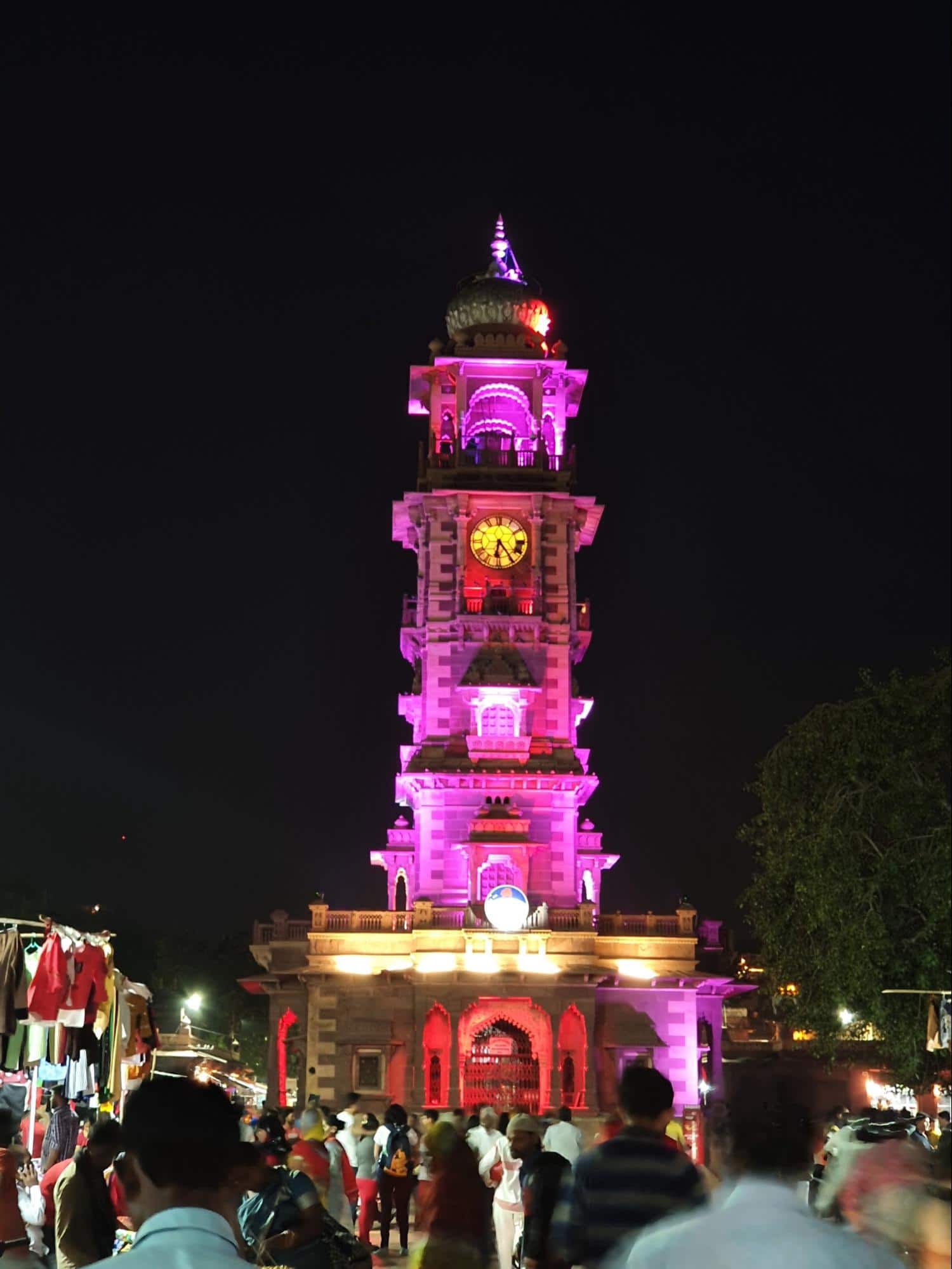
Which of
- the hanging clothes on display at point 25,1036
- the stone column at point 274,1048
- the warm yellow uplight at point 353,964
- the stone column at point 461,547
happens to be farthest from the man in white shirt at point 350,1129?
the stone column at point 461,547

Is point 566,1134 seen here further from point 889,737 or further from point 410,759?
point 410,759

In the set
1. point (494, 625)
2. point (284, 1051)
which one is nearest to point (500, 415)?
point (494, 625)

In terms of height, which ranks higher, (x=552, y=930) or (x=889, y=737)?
(x=889, y=737)

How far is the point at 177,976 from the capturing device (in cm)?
7981

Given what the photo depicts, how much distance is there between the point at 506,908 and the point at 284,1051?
8440 mm

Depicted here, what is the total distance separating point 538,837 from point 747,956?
2929 centimetres

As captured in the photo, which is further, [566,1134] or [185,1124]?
[566,1134]

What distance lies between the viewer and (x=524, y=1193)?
39.8ft

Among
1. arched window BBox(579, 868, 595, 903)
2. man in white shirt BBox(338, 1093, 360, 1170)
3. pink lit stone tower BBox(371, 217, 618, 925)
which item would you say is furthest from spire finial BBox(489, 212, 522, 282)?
man in white shirt BBox(338, 1093, 360, 1170)

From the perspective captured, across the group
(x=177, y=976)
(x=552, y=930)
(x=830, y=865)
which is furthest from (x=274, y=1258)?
(x=177, y=976)

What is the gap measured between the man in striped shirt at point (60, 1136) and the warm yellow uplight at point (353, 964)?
2865 cm

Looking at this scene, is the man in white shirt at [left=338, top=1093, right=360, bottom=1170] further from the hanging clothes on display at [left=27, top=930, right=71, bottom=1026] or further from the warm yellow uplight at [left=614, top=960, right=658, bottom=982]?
the warm yellow uplight at [left=614, top=960, right=658, bottom=982]

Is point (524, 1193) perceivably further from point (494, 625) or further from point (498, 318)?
point (498, 318)

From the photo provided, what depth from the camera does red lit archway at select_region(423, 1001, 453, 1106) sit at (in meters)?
42.4
